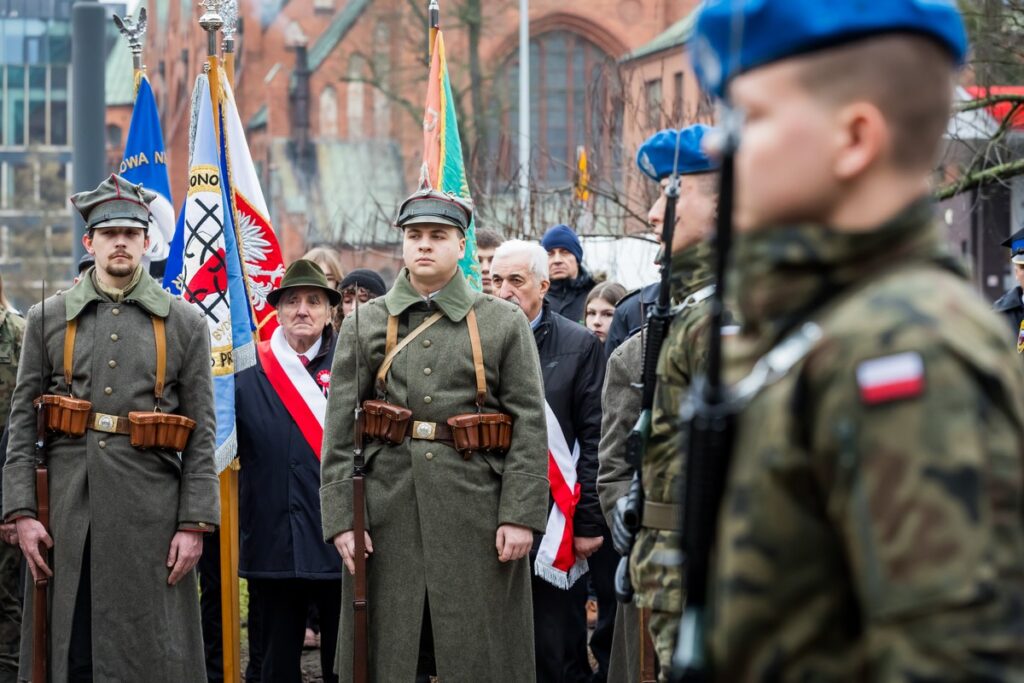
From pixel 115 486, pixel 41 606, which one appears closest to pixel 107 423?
pixel 115 486

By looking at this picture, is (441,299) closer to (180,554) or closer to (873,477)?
(180,554)

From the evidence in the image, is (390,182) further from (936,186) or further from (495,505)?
(495,505)

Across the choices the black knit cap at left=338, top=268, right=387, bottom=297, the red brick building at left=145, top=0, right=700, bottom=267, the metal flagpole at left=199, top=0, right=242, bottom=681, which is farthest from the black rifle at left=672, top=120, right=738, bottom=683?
the red brick building at left=145, top=0, right=700, bottom=267

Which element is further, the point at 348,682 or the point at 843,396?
the point at 348,682

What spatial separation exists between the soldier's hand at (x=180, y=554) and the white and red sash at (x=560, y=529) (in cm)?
169

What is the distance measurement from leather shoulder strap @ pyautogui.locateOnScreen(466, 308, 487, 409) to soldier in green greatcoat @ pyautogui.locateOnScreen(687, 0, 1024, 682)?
13.8 feet

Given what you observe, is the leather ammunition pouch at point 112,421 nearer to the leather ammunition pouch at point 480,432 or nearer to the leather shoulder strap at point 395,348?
the leather shoulder strap at point 395,348

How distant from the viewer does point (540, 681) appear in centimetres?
738

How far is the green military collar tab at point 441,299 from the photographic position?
629 cm

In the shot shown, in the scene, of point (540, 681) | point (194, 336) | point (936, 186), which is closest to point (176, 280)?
point (194, 336)

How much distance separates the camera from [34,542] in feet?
21.2

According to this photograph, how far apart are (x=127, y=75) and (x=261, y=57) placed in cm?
1817

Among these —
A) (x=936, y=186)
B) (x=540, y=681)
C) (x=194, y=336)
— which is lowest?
(x=540, y=681)

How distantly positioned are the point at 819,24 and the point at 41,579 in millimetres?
5402
